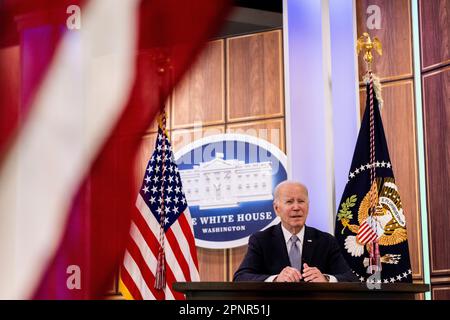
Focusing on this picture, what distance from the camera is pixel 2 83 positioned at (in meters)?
6.02

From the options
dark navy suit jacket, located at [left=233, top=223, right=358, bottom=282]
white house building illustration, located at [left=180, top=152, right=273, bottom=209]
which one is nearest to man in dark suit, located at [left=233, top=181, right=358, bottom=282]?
dark navy suit jacket, located at [left=233, top=223, right=358, bottom=282]

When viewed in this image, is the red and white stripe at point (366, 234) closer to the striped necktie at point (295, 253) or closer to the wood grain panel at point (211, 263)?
the striped necktie at point (295, 253)

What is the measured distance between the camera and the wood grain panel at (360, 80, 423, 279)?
480cm

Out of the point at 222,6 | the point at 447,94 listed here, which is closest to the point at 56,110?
the point at 222,6

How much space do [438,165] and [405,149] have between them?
28 cm

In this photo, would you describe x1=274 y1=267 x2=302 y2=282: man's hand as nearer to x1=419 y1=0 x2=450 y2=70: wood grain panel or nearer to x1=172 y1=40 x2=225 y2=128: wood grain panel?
x1=419 y1=0 x2=450 y2=70: wood grain panel

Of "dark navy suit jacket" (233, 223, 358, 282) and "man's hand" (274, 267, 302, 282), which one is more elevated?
"dark navy suit jacket" (233, 223, 358, 282)

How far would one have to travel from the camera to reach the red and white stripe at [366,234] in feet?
14.0

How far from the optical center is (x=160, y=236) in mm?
4805

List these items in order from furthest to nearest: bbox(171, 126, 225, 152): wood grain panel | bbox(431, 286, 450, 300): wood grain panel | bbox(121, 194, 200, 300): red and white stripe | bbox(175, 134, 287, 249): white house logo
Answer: bbox(171, 126, 225, 152): wood grain panel < bbox(175, 134, 287, 249): white house logo < bbox(121, 194, 200, 300): red and white stripe < bbox(431, 286, 450, 300): wood grain panel

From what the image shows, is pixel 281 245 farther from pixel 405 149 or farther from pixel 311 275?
pixel 405 149

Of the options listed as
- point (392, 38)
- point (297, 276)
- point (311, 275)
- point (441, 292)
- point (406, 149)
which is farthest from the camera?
point (392, 38)

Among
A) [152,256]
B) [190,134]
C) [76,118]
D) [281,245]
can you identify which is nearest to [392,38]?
[190,134]

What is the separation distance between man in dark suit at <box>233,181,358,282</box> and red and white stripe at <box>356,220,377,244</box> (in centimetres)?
37
